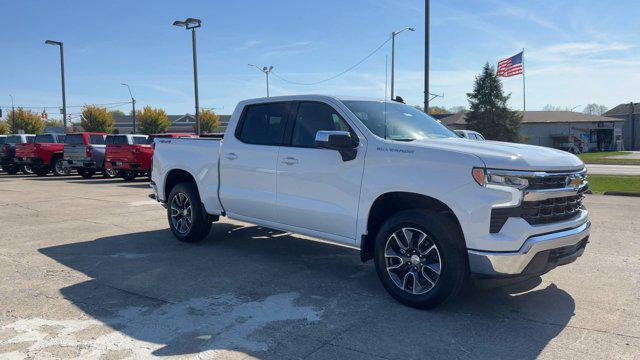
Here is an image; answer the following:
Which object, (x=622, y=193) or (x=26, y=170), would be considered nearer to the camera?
(x=622, y=193)

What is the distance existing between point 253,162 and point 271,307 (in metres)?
2.00

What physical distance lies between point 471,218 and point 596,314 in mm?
1525

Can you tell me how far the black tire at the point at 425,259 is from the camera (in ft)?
14.3

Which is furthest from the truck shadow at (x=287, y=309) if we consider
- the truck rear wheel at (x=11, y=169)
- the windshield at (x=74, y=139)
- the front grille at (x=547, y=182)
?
the truck rear wheel at (x=11, y=169)

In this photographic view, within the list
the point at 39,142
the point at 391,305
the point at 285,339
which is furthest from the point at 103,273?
the point at 39,142

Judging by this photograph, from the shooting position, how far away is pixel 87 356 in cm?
366

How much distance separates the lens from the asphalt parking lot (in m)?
3.84

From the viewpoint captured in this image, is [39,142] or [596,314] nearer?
[596,314]

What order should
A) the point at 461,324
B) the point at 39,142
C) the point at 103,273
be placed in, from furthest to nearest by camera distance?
the point at 39,142
the point at 103,273
the point at 461,324

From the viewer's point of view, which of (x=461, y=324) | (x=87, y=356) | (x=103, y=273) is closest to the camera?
(x=87, y=356)

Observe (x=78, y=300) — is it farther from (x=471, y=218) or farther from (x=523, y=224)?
(x=523, y=224)

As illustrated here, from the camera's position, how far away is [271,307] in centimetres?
468

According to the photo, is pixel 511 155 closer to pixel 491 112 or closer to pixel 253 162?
pixel 253 162

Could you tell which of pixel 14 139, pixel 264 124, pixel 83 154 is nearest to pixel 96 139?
pixel 83 154
